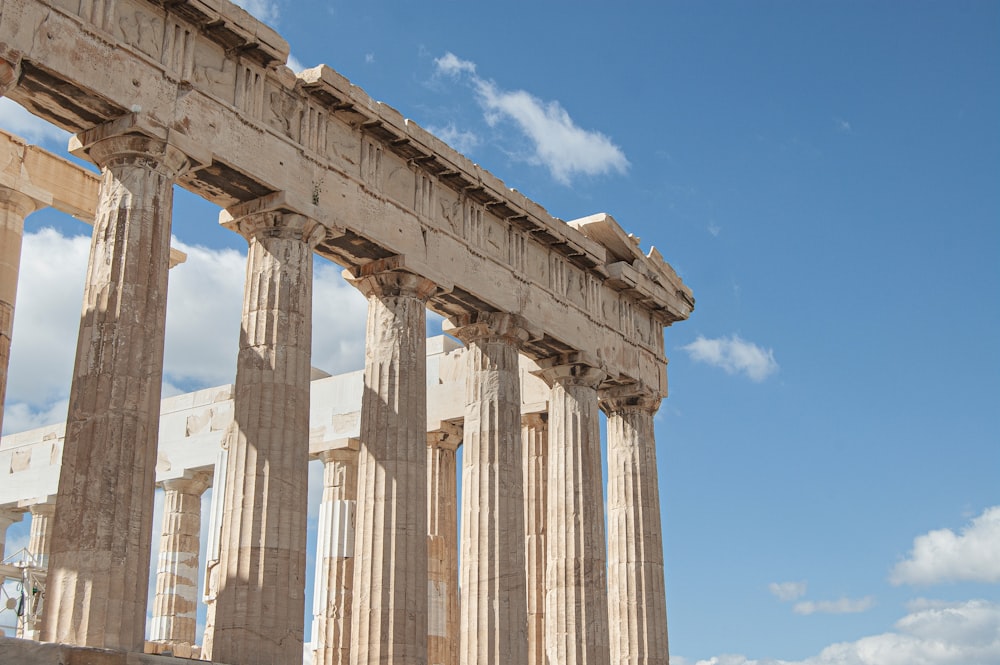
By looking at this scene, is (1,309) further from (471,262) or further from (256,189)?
(471,262)

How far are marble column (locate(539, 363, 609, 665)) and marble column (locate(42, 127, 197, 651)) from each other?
12.5 meters

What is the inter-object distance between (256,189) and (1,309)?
532 cm

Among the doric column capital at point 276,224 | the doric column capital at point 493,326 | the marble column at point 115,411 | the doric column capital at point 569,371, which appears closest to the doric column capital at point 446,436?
the doric column capital at point 569,371

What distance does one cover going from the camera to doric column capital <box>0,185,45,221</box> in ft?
84.6

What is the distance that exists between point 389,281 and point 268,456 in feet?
18.0

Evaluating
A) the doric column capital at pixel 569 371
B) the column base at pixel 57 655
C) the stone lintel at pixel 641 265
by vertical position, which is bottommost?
the column base at pixel 57 655

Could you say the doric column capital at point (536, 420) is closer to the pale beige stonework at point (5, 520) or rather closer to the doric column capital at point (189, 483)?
the doric column capital at point (189, 483)

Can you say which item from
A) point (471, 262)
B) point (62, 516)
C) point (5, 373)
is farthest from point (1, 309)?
point (471, 262)

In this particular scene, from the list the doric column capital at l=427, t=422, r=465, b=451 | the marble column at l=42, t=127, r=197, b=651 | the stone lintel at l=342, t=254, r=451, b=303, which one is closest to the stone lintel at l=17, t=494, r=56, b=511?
the doric column capital at l=427, t=422, r=465, b=451

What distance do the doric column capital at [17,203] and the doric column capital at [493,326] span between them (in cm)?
917

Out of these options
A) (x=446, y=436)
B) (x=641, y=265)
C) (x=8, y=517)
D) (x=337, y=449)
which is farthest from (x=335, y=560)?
(x=8, y=517)

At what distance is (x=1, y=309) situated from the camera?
25031mm

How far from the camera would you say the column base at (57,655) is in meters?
17.7

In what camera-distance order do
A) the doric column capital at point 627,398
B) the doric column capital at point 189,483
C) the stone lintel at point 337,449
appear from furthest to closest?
the doric column capital at point 189,483 < the stone lintel at point 337,449 < the doric column capital at point 627,398
